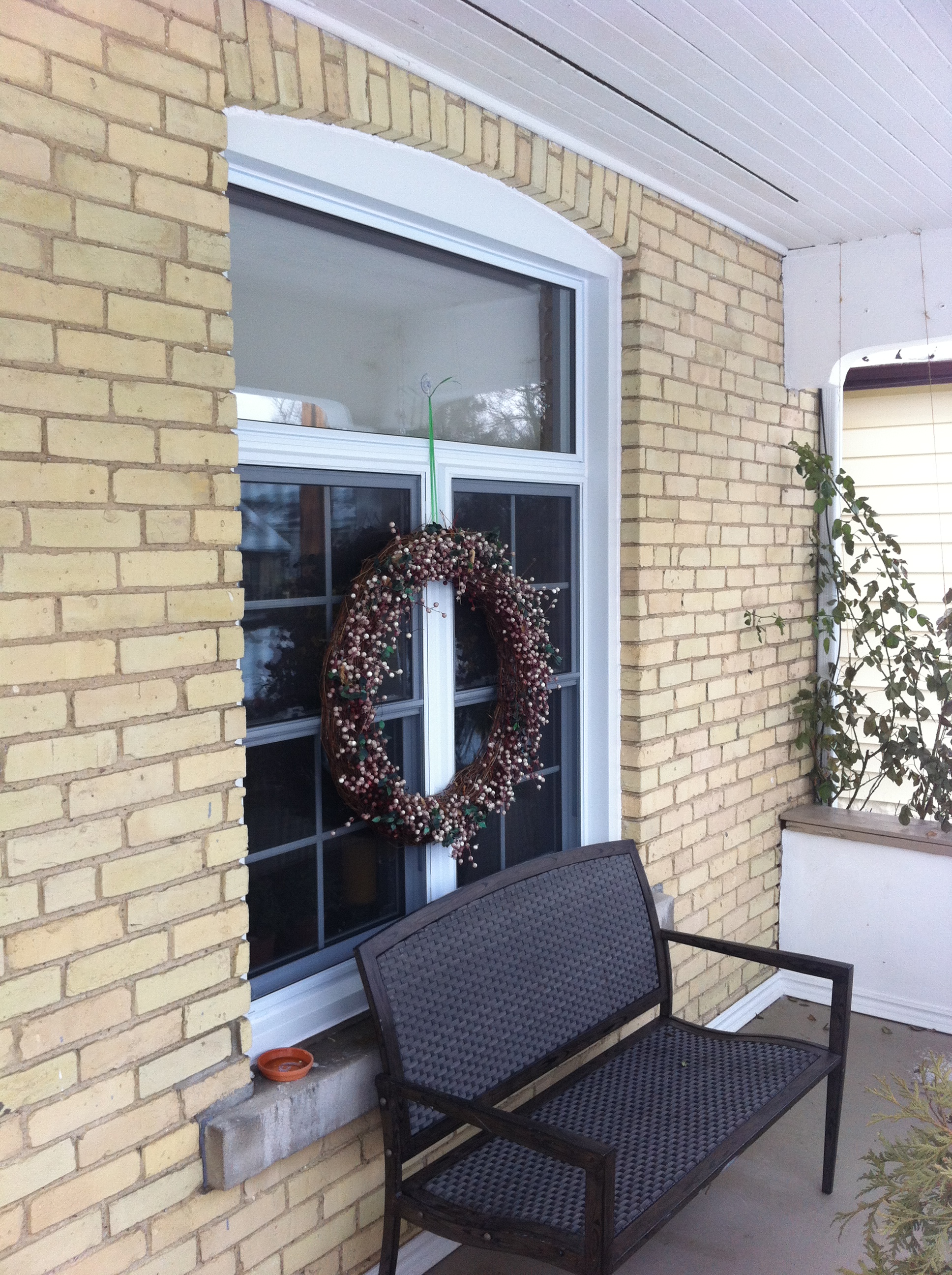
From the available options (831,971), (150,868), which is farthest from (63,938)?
(831,971)

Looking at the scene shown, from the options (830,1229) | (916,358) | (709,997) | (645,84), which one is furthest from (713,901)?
(645,84)

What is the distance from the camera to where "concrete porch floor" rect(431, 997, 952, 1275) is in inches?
111

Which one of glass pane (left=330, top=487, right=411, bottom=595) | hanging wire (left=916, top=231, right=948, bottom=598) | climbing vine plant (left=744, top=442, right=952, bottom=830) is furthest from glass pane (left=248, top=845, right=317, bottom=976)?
hanging wire (left=916, top=231, right=948, bottom=598)

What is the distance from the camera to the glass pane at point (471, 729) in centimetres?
306

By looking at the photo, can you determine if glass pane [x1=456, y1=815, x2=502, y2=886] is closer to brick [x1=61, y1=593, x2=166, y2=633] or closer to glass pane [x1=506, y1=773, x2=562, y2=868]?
glass pane [x1=506, y1=773, x2=562, y2=868]

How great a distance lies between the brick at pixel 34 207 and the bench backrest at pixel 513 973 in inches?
62.1

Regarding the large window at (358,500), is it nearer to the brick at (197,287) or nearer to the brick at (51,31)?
the brick at (197,287)

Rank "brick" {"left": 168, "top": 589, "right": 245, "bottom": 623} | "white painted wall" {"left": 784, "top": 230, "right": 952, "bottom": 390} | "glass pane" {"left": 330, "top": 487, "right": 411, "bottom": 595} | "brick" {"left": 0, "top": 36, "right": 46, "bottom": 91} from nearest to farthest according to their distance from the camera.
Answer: "brick" {"left": 0, "top": 36, "right": 46, "bottom": 91} < "brick" {"left": 168, "top": 589, "right": 245, "bottom": 623} < "glass pane" {"left": 330, "top": 487, "right": 411, "bottom": 595} < "white painted wall" {"left": 784, "top": 230, "right": 952, "bottom": 390}

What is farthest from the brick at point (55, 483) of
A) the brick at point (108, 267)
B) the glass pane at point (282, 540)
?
the glass pane at point (282, 540)

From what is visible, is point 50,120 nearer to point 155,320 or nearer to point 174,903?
point 155,320

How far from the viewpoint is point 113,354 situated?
1985mm

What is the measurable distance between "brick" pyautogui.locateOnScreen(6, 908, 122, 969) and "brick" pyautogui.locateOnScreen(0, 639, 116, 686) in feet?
1.43

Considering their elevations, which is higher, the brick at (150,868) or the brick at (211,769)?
the brick at (211,769)

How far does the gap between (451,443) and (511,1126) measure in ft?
5.64
